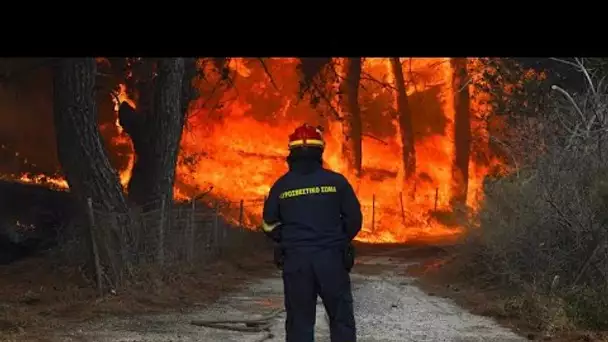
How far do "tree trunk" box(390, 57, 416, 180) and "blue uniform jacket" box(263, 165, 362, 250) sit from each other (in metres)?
31.6

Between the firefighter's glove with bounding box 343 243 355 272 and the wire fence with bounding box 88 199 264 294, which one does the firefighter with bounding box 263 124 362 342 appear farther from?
the wire fence with bounding box 88 199 264 294

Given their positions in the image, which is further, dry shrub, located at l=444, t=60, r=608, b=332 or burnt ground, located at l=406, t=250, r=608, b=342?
dry shrub, located at l=444, t=60, r=608, b=332

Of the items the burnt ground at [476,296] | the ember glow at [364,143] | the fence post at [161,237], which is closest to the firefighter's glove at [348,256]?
the burnt ground at [476,296]

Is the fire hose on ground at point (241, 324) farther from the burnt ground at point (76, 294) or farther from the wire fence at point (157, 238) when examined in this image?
the wire fence at point (157, 238)

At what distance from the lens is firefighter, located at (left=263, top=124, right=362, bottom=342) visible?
683 centimetres

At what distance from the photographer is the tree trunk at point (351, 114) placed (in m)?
33.8

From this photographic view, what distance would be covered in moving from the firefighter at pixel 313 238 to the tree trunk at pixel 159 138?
936 cm

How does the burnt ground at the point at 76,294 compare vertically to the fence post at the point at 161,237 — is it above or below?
below

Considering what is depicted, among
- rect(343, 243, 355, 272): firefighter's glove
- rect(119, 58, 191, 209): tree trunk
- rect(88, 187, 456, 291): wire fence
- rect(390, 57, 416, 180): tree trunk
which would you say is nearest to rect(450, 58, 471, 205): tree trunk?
rect(390, 57, 416, 180): tree trunk

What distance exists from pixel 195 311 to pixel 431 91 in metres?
32.1
